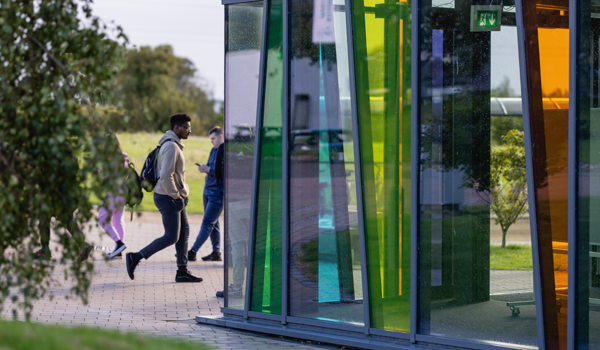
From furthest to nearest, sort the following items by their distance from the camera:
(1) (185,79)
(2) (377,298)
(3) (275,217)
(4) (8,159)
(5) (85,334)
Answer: (1) (185,79) → (3) (275,217) → (2) (377,298) → (4) (8,159) → (5) (85,334)

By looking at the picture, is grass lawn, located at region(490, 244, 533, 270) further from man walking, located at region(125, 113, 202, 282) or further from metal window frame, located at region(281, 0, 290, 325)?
man walking, located at region(125, 113, 202, 282)

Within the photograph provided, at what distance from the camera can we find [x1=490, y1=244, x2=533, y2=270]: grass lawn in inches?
225

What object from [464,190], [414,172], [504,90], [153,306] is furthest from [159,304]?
[504,90]

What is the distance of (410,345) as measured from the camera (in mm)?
5770

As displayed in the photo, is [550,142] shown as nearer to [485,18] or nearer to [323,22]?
[485,18]

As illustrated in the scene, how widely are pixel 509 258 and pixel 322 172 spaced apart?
174cm

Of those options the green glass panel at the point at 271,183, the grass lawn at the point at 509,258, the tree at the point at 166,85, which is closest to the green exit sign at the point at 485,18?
the grass lawn at the point at 509,258

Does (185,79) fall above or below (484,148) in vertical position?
above

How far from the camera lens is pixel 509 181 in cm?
563

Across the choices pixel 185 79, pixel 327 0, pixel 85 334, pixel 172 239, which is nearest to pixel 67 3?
pixel 85 334

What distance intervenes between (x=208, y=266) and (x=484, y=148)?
240 inches

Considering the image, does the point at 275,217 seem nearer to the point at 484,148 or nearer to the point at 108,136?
the point at 484,148

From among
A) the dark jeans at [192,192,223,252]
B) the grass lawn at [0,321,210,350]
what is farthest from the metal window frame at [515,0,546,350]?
the dark jeans at [192,192,223,252]

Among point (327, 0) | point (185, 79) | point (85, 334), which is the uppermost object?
point (185, 79)
